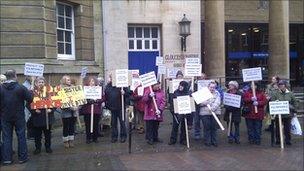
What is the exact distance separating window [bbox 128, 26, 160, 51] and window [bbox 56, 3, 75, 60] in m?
3.59

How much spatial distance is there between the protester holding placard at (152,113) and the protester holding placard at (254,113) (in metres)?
2.04

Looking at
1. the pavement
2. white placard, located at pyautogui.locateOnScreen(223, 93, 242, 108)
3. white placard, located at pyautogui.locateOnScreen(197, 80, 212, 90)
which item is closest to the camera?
the pavement

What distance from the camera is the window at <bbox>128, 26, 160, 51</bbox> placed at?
2317 cm

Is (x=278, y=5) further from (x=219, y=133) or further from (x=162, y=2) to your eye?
(x=219, y=133)

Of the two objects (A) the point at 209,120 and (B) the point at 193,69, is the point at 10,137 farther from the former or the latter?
(B) the point at 193,69

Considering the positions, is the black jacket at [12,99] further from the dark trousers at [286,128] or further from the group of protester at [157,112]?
the dark trousers at [286,128]

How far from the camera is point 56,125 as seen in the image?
17109 millimetres

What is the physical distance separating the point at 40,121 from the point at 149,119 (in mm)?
2693

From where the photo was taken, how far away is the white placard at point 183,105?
1312 cm

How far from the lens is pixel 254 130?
1341cm

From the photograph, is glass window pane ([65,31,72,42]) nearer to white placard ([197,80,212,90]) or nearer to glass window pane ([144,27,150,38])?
glass window pane ([144,27,150,38])

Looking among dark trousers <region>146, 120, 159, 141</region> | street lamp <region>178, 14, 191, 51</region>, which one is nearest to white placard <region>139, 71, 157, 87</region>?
dark trousers <region>146, 120, 159, 141</region>

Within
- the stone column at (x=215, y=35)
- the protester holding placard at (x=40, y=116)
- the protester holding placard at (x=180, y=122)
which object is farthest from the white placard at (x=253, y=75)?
the stone column at (x=215, y=35)

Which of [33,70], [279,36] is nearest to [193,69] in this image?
[33,70]
